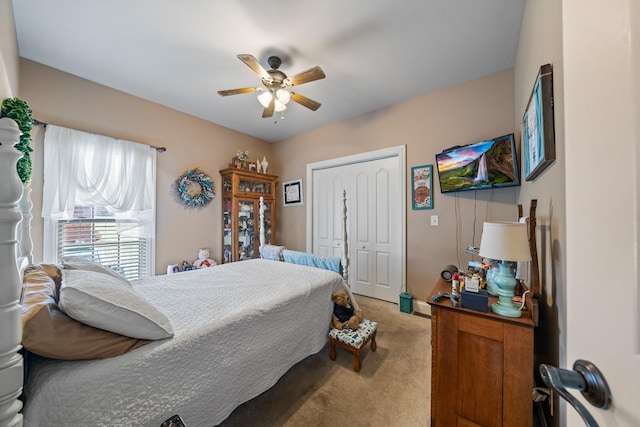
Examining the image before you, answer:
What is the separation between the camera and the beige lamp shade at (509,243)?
1036mm

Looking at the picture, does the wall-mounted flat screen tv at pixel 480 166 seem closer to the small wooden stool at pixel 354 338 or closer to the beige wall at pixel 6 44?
the small wooden stool at pixel 354 338

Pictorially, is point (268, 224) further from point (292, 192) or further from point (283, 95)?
point (283, 95)

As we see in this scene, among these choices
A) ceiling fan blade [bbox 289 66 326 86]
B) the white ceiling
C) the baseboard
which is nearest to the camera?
the white ceiling

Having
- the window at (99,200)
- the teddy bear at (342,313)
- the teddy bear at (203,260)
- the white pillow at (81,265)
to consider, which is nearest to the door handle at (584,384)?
the teddy bear at (342,313)

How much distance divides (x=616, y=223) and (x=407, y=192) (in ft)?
8.59

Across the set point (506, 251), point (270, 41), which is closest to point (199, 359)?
point (506, 251)

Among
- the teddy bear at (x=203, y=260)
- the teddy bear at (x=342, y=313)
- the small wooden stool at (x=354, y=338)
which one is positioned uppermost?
the teddy bear at (x=203, y=260)

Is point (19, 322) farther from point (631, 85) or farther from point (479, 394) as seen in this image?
point (479, 394)

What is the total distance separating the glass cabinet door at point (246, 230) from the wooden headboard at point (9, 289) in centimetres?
293

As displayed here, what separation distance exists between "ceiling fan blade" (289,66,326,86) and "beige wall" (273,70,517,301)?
1455mm

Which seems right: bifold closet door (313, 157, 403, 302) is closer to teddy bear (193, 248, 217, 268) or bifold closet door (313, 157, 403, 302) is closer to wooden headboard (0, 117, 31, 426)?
teddy bear (193, 248, 217, 268)

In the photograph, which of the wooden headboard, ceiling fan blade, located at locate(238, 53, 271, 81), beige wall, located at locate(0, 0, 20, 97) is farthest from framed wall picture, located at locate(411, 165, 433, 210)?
beige wall, located at locate(0, 0, 20, 97)

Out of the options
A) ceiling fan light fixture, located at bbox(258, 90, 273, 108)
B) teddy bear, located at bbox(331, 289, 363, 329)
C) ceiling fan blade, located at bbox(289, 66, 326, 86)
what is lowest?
teddy bear, located at bbox(331, 289, 363, 329)

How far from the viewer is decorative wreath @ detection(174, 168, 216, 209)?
317 cm
